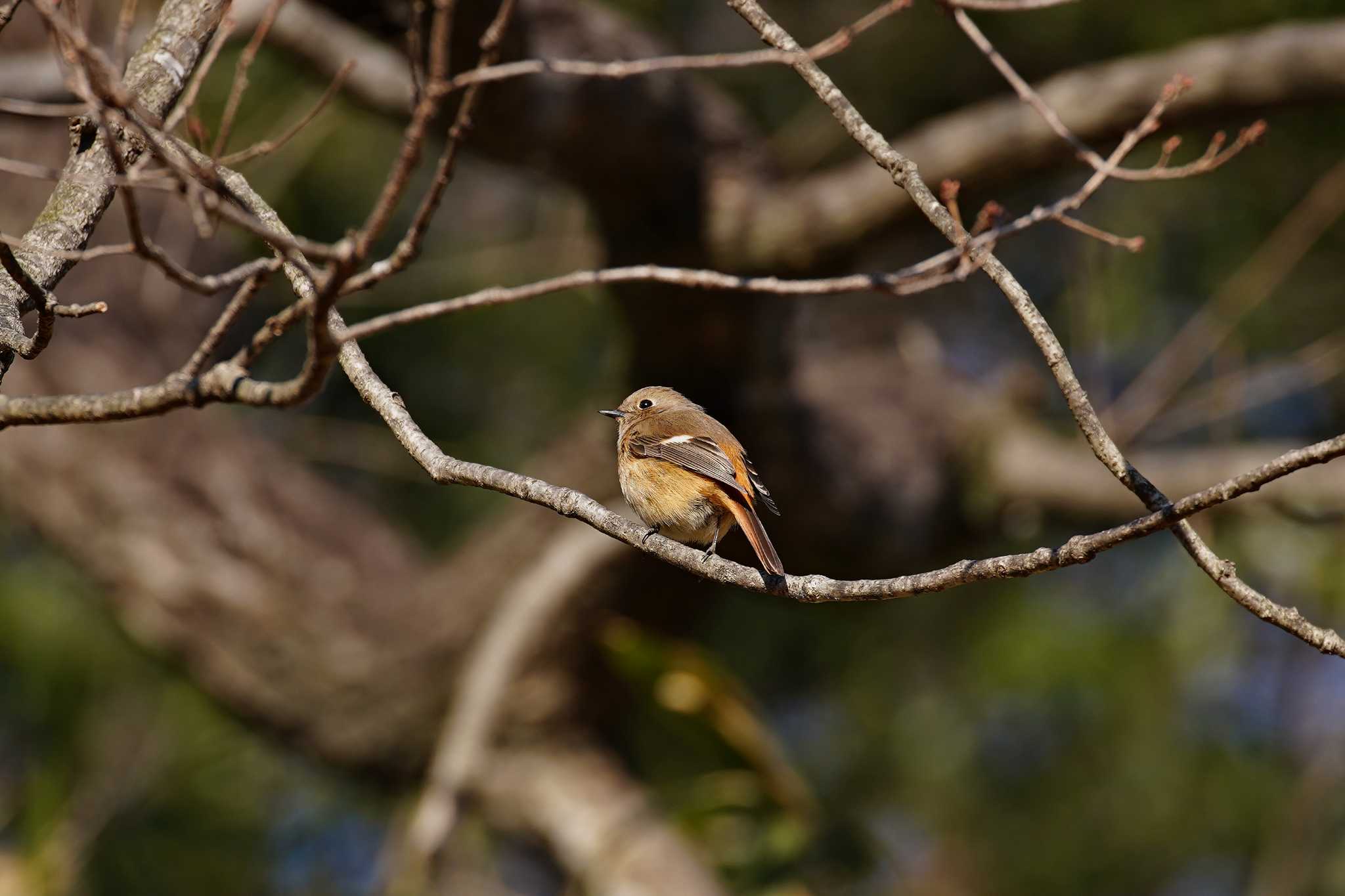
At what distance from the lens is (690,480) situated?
2.72 m

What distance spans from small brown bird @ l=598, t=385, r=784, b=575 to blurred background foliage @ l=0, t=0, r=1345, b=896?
162 centimetres

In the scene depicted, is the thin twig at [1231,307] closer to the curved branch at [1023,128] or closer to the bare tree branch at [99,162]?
the curved branch at [1023,128]

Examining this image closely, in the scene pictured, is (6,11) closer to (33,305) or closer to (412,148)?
(33,305)

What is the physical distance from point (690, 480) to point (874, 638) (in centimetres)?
395

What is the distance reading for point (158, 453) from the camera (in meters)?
5.21

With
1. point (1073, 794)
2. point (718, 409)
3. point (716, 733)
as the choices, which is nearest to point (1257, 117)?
point (718, 409)

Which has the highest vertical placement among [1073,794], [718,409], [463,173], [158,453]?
[463,173]

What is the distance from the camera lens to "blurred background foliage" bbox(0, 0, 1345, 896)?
4957 millimetres

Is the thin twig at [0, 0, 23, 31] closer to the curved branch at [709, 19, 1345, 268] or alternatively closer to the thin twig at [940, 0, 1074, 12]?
the thin twig at [940, 0, 1074, 12]

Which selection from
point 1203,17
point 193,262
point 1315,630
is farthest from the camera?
point 193,262

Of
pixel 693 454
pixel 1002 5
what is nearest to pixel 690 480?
pixel 693 454

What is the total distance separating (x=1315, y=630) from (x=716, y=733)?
11.1ft

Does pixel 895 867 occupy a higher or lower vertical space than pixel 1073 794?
lower

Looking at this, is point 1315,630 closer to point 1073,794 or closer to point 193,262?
point 193,262
